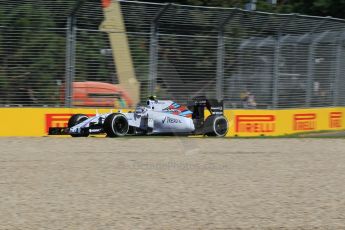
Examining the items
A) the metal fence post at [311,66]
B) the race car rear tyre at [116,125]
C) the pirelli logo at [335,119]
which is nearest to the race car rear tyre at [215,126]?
the race car rear tyre at [116,125]

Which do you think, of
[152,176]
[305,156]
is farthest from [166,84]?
[152,176]

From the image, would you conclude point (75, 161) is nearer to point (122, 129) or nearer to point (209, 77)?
point (122, 129)

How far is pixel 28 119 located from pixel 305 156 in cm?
667

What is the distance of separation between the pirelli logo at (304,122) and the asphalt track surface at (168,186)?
671 centimetres

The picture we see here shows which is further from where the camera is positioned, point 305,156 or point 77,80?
point 77,80

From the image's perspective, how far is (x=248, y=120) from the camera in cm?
1731

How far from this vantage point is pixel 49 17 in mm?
14781

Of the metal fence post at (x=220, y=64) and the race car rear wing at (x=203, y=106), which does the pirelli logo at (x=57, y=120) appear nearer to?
the race car rear wing at (x=203, y=106)

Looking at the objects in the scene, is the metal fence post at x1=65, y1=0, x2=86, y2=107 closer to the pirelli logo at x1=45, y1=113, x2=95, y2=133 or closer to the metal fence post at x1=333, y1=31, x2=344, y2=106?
the pirelli logo at x1=45, y1=113, x2=95, y2=133

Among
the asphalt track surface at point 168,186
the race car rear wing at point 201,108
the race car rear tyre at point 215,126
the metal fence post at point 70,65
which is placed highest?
the metal fence post at point 70,65

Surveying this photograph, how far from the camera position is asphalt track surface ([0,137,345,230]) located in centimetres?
605

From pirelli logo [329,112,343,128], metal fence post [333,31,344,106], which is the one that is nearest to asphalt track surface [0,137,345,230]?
pirelli logo [329,112,343,128]

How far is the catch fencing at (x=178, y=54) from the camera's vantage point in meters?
14.8

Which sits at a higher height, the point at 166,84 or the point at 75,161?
the point at 166,84
